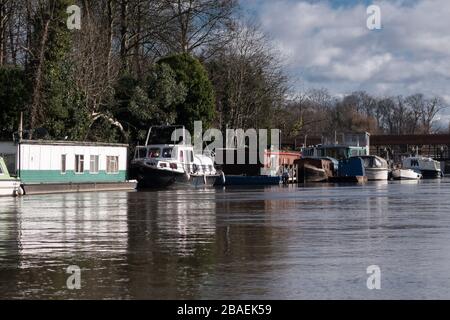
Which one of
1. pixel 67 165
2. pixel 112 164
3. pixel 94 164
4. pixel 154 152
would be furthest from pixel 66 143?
pixel 154 152

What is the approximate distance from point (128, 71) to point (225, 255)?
47865 mm

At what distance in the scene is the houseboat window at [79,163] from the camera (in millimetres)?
47647

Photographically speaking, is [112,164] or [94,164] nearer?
[94,164]

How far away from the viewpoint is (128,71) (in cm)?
6091

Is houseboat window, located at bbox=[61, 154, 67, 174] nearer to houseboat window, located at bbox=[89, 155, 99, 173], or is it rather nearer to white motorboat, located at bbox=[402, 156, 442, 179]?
houseboat window, located at bbox=[89, 155, 99, 173]

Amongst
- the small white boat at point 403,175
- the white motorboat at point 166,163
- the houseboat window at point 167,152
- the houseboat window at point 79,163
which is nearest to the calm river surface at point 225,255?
the houseboat window at point 79,163

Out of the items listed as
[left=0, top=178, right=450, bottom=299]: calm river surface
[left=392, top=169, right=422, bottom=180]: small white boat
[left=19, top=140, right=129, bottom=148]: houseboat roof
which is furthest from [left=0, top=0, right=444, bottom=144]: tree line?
[left=0, top=178, right=450, bottom=299]: calm river surface

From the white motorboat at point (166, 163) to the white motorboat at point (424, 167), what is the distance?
51690 mm

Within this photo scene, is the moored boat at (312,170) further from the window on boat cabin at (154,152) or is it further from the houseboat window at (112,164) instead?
the houseboat window at (112,164)

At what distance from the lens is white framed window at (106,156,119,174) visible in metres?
50.7

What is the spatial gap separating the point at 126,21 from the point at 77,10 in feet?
35.7

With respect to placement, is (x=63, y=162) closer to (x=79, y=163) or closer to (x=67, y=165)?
(x=67, y=165)
